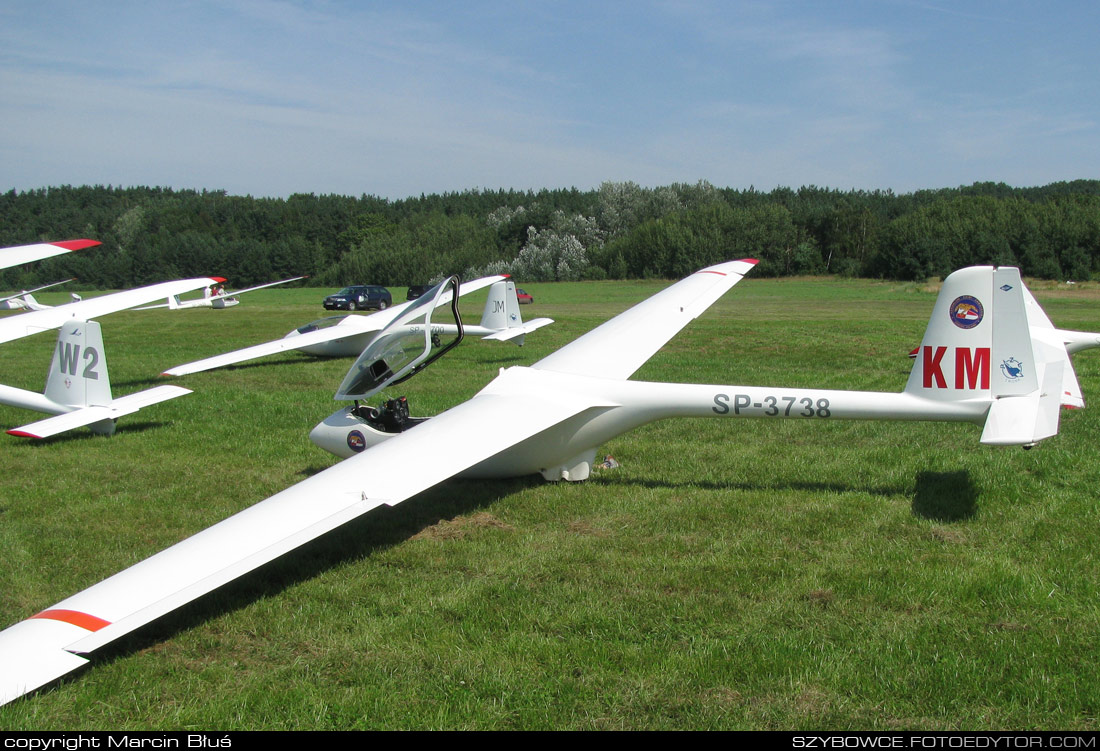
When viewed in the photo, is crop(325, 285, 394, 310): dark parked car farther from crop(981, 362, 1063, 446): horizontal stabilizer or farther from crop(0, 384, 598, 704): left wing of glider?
crop(981, 362, 1063, 446): horizontal stabilizer

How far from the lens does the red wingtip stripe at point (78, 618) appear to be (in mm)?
3930

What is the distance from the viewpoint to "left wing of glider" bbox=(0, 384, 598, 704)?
3846 mm

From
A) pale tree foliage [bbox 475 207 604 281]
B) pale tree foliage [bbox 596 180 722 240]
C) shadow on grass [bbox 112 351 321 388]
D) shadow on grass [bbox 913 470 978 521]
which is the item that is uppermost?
pale tree foliage [bbox 596 180 722 240]

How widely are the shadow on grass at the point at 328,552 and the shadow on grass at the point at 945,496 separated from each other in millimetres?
3711

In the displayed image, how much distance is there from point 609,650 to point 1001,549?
345cm

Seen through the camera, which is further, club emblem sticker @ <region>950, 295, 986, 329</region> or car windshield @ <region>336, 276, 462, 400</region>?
car windshield @ <region>336, 276, 462, 400</region>

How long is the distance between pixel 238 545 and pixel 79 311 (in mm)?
8036

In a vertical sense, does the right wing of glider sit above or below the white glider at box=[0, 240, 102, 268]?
below

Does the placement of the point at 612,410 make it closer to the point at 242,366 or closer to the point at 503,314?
the point at 503,314

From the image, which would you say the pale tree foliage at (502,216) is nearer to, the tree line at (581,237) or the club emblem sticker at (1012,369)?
the tree line at (581,237)

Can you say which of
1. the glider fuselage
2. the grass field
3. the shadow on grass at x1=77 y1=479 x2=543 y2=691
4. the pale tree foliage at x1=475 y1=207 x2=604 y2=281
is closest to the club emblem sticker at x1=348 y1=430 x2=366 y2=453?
the glider fuselage

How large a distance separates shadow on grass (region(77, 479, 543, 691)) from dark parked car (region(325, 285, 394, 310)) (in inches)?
1349

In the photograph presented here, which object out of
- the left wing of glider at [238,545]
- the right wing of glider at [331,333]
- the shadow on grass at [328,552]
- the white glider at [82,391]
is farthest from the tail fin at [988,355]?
the right wing of glider at [331,333]

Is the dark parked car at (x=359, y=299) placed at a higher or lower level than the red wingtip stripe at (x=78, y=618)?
higher
